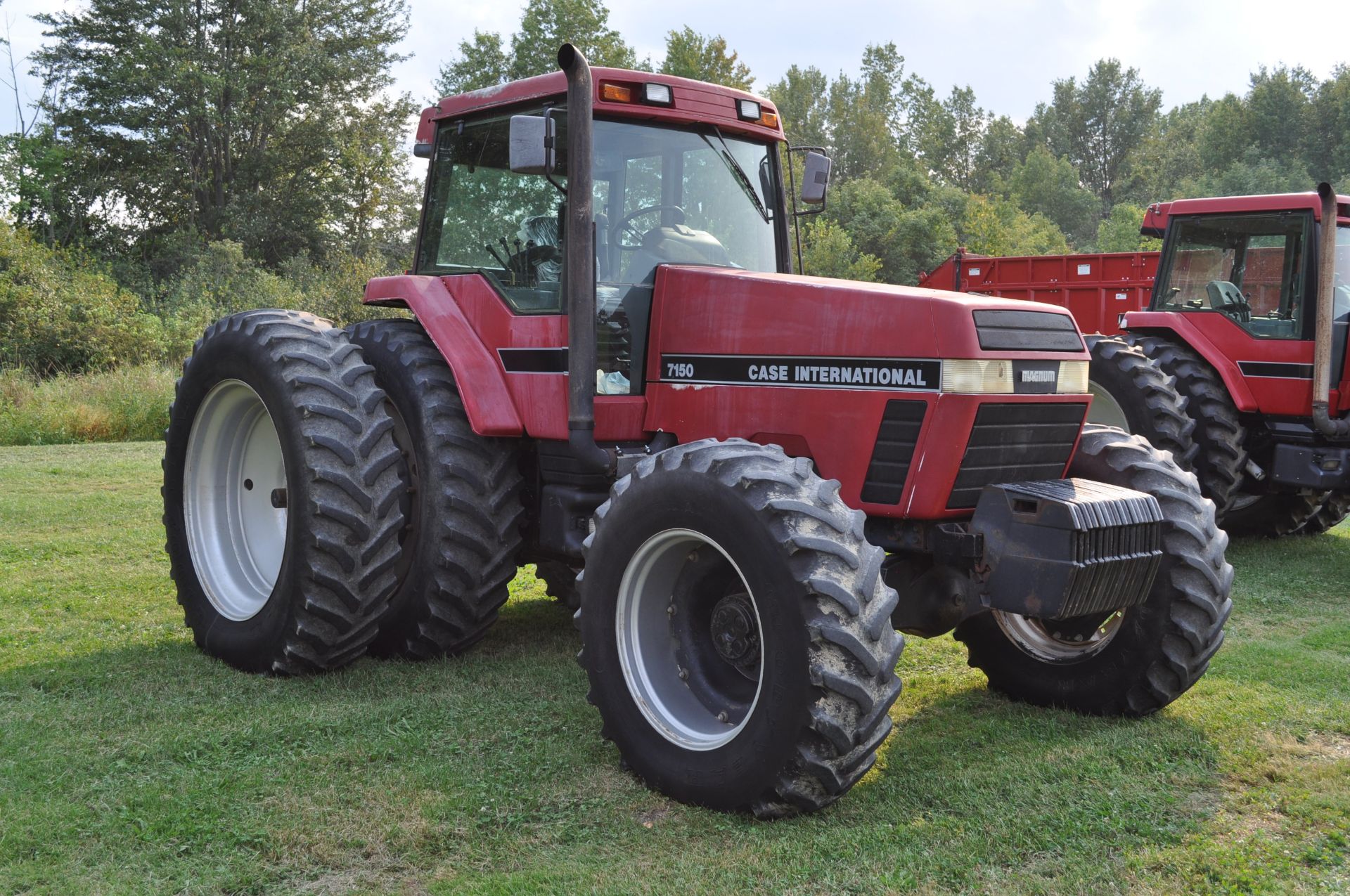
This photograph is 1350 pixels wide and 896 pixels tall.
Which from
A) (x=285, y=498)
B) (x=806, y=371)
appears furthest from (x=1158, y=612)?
(x=285, y=498)

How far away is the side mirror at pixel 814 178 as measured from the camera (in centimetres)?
521

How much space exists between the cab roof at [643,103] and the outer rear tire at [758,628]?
5.55 feet

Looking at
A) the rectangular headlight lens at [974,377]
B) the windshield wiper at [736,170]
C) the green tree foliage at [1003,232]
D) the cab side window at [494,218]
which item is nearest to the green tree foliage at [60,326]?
the cab side window at [494,218]

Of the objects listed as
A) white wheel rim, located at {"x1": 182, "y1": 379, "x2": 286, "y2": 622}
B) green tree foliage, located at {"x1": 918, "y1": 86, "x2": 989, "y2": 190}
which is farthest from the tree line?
green tree foliage, located at {"x1": 918, "y1": 86, "x2": 989, "y2": 190}

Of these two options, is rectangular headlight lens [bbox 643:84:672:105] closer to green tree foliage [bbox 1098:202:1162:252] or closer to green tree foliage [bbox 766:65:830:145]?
green tree foliage [bbox 1098:202:1162:252]

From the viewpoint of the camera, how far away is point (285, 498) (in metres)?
5.24

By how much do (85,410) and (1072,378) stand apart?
49.9 feet

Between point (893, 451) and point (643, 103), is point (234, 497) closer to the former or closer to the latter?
point (643, 103)

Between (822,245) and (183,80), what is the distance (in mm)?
19430

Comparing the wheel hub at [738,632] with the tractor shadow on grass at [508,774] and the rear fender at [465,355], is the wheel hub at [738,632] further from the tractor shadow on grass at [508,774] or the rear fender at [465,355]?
the rear fender at [465,355]

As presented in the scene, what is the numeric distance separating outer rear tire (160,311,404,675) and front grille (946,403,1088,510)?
2.32m

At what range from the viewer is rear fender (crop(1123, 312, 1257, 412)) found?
8.13 meters

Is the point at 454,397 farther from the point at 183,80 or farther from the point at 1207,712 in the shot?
the point at 183,80

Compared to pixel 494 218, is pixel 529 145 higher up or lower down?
higher up
